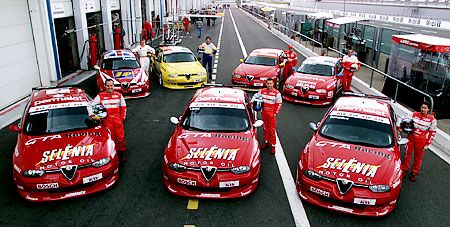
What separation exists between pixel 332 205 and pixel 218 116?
2954mm

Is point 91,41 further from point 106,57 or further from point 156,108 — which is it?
point 156,108

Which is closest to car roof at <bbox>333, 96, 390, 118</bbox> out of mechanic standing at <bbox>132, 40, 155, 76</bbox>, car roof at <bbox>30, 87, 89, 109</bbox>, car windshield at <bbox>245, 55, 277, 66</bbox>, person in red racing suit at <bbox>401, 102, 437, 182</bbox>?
person in red racing suit at <bbox>401, 102, 437, 182</bbox>

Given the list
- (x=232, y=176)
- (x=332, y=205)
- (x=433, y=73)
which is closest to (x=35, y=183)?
(x=232, y=176)

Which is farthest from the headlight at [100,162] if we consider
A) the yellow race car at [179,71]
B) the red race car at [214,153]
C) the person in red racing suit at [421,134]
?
the yellow race car at [179,71]

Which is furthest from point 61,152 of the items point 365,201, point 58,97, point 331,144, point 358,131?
point 358,131

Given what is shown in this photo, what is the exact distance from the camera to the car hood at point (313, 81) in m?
12.5

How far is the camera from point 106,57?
1409 centimetres

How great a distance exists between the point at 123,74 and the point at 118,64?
2.61 feet

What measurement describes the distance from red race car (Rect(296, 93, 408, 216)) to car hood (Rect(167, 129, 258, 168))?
3.48ft

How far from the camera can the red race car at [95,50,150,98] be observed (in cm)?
1303

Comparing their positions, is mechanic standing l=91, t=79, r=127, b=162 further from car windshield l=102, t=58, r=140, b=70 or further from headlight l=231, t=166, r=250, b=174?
car windshield l=102, t=58, r=140, b=70

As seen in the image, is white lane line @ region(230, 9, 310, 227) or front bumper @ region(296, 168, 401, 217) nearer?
front bumper @ region(296, 168, 401, 217)

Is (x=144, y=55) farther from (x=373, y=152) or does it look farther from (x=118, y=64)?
(x=373, y=152)

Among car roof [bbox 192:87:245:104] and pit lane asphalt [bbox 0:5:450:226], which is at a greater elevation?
car roof [bbox 192:87:245:104]
